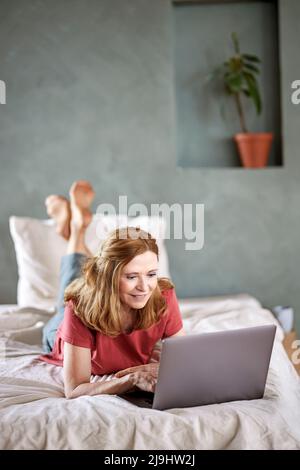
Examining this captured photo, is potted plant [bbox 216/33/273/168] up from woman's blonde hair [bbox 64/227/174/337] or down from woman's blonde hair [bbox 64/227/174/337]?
up

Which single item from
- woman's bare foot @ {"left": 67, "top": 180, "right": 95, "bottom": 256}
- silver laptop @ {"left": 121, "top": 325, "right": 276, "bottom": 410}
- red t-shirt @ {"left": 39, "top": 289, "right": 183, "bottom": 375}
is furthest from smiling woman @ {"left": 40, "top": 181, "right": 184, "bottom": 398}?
woman's bare foot @ {"left": 67, "top": 180, "right": 95, "bottom": 256}

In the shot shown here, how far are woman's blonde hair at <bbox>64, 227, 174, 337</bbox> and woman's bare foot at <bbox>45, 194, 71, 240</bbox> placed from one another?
1.02 meters

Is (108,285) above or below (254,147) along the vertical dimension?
below

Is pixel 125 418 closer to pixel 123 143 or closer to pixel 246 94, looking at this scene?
pixel 123 143

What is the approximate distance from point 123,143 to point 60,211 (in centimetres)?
Answer: 74

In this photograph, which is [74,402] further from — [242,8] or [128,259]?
[242,8]

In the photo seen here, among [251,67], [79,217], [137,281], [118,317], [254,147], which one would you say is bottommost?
[118,317]

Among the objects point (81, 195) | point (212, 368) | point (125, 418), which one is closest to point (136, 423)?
point (125, 418)

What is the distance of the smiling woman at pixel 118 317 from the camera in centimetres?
174

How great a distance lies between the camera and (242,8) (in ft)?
11.6

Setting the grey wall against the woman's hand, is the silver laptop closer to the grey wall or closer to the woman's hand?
the woman's hand

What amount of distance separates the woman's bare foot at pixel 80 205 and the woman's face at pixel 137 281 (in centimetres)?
99

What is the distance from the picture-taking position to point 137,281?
179 cm

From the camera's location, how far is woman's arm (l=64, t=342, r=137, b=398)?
1.68 meters
